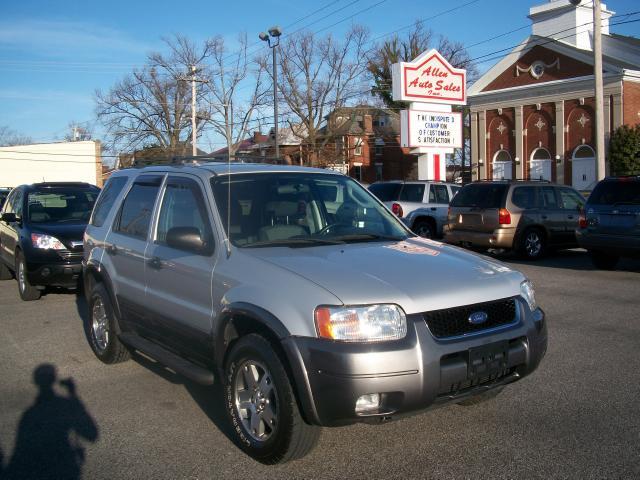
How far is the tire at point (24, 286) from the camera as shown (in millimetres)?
9797

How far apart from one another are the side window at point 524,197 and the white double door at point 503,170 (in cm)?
2685

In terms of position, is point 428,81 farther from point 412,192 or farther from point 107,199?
point 107,199

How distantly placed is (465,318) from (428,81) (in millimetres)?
18665

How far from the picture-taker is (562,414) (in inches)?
183

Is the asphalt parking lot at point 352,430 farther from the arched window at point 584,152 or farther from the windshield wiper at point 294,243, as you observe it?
the arched window at point 584,152

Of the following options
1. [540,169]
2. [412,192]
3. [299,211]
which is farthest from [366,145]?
[299,211]

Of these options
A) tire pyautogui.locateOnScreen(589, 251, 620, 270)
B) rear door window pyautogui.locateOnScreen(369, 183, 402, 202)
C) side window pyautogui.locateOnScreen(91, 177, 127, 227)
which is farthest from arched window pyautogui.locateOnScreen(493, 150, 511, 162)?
side window pyautogui.locateOnScreen(91, 177, 127, 227)

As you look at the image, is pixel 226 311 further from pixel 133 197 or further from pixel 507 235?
pixel 507 235

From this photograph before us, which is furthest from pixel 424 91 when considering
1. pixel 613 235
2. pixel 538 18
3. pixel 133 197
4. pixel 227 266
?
pixel 538 18

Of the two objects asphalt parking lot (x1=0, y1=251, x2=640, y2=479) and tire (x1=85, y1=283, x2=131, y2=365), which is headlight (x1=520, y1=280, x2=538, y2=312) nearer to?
asphalt parking lot (x1=0, y1=251, x2=640, y2=479)

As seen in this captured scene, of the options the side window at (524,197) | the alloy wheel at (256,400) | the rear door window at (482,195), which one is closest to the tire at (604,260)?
the side window at (524,197)

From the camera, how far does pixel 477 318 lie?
12.6ft

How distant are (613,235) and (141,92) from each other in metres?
51.6

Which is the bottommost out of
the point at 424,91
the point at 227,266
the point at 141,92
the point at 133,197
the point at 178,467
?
the point at 178,467
